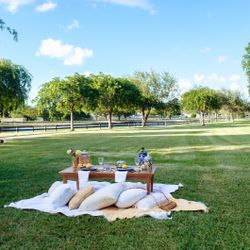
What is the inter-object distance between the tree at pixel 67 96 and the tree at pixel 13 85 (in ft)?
51.2

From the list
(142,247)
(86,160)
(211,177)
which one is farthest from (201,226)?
(211,177)

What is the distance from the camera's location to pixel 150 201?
6957 millimetres

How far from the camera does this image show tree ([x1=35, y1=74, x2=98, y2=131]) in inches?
1785

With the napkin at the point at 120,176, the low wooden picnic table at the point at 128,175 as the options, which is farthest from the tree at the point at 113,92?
the napkin at the point at 120,176

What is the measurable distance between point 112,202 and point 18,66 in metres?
24.4

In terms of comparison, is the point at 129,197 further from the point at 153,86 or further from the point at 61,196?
the point at 153,86

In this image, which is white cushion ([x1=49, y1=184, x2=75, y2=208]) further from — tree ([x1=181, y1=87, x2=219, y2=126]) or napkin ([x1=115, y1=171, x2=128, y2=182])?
tree ([x1=181, y1=87, x2=219, y2=126])

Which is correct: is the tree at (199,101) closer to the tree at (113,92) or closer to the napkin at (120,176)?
the tree at (113,92)

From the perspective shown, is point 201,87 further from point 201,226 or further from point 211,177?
point 201,226

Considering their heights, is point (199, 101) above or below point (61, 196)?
above

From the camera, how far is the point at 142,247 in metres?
5.01

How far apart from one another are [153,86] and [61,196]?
55616 millimetres

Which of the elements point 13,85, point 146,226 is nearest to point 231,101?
point 13,85

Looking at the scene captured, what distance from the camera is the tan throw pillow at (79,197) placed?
687cm
